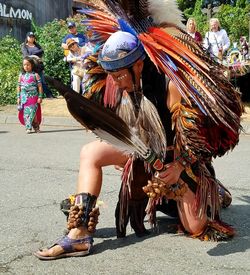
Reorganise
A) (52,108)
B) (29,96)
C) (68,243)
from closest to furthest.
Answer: (68,243) → (29,96) → (52,108)

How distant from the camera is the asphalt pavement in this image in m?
3.27

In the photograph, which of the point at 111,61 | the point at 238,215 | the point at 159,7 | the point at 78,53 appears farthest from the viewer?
the point at 78,53

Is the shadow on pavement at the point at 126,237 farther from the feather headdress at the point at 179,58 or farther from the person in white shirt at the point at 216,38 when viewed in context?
the person in white shirt at the point at 216,38

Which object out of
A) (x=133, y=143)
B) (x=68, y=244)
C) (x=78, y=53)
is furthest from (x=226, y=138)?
(x=78, y=53)

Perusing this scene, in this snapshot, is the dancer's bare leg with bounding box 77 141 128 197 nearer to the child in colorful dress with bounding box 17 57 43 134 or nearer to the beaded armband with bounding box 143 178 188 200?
the beaded armband with bounding box 143 178 188 200

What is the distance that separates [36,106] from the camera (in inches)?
384

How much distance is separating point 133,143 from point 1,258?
3.51 ft

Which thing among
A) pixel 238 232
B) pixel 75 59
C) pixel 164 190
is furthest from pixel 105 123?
pixel 75 59

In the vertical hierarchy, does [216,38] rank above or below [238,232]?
above

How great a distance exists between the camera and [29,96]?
32.1 feet

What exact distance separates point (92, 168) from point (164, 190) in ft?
1.56

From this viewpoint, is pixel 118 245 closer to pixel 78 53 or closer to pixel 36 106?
pixel 36 106

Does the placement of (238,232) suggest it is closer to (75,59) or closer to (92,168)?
(92,168)

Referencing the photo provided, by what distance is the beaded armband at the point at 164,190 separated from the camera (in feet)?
10.9
